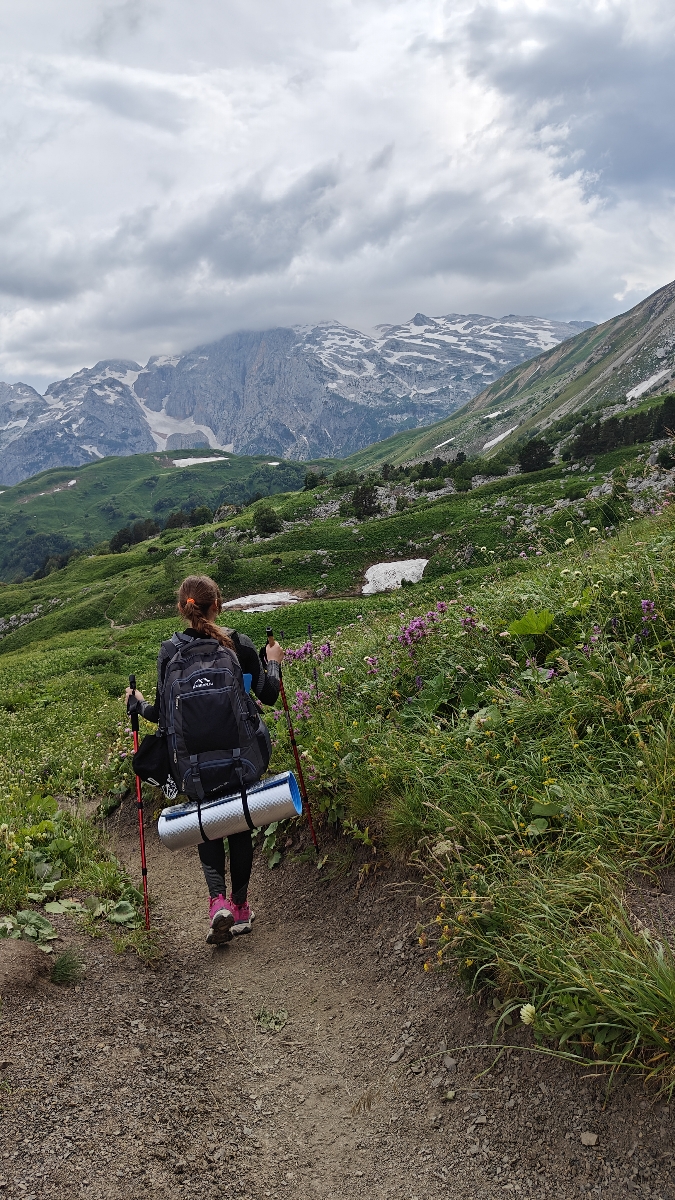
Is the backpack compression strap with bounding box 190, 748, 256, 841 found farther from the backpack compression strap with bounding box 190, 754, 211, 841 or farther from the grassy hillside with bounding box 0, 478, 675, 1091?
the grassy hillside with bounding box 0, 478, 675, 1091

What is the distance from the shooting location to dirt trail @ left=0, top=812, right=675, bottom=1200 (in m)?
3.35

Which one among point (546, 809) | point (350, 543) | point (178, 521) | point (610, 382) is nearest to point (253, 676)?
point (546, 809)

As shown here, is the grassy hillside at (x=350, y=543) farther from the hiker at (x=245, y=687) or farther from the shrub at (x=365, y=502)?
the hiker at (x=245, y=687)

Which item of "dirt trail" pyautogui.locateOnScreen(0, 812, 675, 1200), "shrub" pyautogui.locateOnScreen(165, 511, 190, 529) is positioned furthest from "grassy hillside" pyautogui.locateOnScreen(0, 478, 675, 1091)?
"shrub" pyautogui.locateOnScreen(165, 511, 190, 529)

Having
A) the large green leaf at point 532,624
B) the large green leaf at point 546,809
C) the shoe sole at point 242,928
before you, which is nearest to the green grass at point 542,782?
the large green leaf at point 546,809

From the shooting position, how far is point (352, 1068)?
4488mm

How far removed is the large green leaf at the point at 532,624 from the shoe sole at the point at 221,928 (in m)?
4.22

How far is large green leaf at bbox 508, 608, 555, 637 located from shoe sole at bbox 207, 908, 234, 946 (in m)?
4.22

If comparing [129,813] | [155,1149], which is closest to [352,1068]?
[155,1149]

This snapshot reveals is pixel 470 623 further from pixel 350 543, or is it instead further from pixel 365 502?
pixel 365 502

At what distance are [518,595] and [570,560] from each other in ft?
3.34

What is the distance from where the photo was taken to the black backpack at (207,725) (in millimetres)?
5645

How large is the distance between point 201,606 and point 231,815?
2.00 meters

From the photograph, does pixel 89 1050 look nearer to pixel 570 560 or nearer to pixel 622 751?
pixel 622 751
